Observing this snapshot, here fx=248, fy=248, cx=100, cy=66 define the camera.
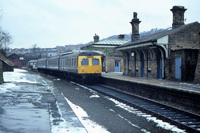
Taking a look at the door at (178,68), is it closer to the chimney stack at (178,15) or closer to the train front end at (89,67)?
the chimney stack at (178,15)

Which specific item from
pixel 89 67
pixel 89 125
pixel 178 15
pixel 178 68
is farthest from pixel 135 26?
pixel 89 125

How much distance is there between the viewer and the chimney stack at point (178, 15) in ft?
64.2

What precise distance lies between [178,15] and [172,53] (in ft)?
14.4

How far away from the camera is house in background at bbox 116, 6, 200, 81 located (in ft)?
52.1

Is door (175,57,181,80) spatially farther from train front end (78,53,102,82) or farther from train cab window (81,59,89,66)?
train cab window (81,59,89,66)

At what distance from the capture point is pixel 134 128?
6934 mm

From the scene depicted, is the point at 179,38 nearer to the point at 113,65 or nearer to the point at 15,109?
the point at 15,109

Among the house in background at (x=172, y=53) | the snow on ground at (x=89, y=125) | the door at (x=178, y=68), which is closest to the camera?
the snow on ground at (x=89, y=125)

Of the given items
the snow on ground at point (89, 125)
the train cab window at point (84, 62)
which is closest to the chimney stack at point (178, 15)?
the train cab window at point (84, 62)

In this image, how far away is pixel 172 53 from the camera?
1711 centimetres

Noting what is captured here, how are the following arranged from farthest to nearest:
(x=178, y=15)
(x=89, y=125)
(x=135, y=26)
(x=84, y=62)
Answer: (x=135, y=26) → (x=84, y=62) → (x=178, y=15) → (x=89, y=125)

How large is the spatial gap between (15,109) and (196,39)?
14.4 metres

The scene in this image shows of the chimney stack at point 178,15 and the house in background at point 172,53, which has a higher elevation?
the chimney stack at point 178,15

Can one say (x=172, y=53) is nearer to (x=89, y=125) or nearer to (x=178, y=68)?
(x=178, y=68)
